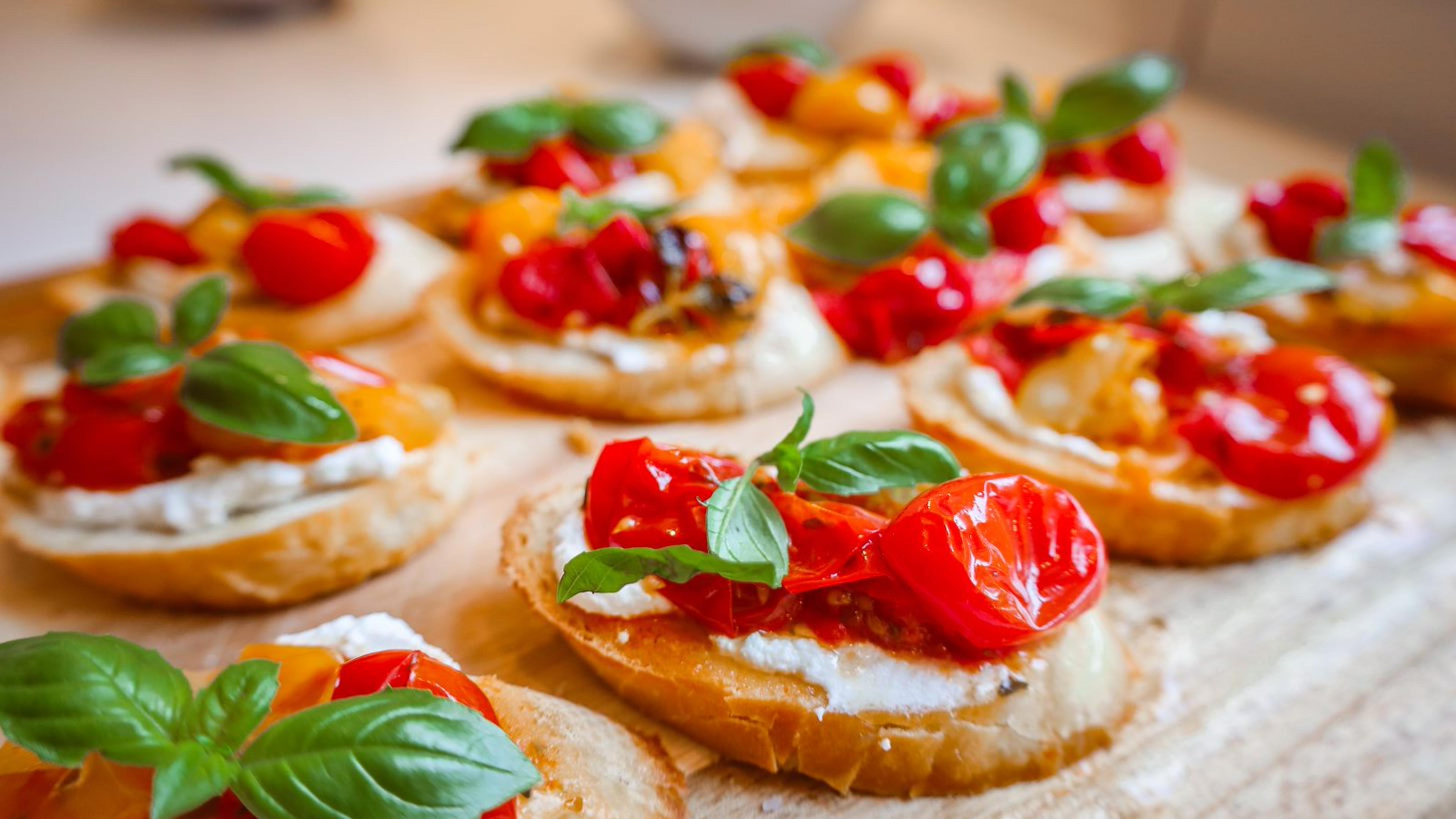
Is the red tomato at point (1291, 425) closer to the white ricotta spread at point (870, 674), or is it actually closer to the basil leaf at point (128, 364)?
the white ricotta spread at point (870, 674)

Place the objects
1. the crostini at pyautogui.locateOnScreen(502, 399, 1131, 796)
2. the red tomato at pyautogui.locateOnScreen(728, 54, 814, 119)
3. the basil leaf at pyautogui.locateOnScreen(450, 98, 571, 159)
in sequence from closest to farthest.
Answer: the crostini at pyautogui.locateOnScreen(502, 399, 1131, 796)
the basil leaf at pyautogui.locateOnScreen(450, 98, 571, 159)
the red tomato at pyautogui.locateOnScreen(728, 54, 814, 119)

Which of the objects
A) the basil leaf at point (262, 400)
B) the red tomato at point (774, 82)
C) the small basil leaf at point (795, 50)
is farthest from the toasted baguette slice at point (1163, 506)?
the small basil leaf at point (795, 50)

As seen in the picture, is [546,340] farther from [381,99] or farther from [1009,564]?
[381,99]

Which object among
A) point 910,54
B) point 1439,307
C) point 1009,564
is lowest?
point 910,54

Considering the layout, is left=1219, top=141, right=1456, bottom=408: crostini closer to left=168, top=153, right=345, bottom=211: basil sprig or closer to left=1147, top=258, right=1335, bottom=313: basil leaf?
left=1147, top=258, right=1335, bottom=313: basil leaf

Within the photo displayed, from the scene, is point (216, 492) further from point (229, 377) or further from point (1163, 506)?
point (1163, 506)

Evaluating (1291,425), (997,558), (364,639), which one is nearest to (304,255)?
(364,639)

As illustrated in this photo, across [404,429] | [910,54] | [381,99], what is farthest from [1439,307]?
[381,99]

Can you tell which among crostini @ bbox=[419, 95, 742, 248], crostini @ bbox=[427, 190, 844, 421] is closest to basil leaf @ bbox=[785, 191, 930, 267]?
crostini @ bbox=[427, 190, 844, 421]
